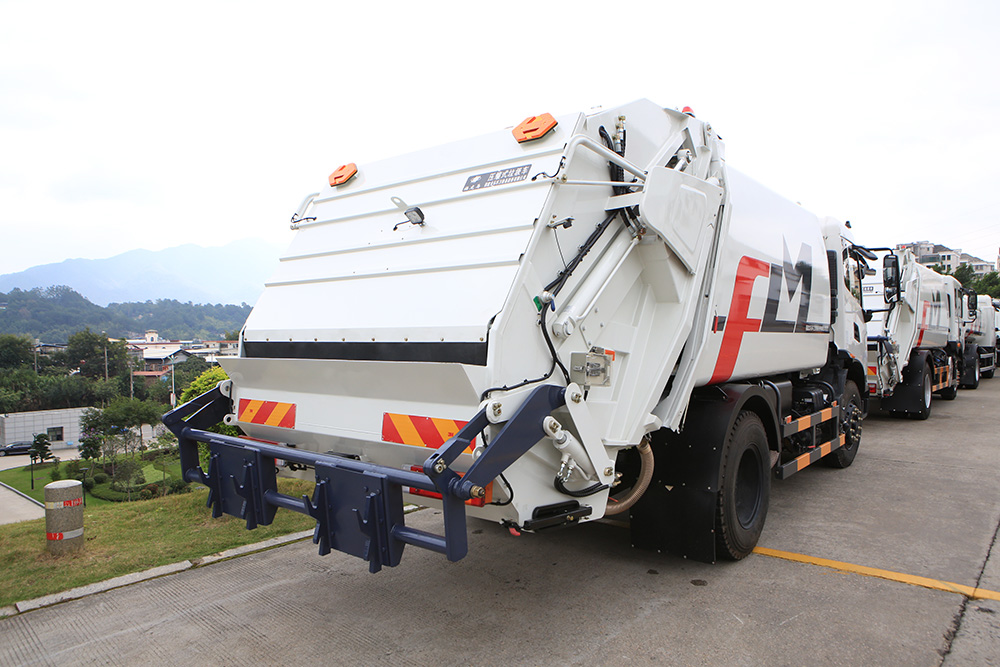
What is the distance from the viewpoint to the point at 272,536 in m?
4.97

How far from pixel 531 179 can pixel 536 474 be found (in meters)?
1.50

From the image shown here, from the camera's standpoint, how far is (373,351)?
129 inches

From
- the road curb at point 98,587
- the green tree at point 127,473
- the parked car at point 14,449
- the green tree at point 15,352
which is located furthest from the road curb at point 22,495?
the green tree at point 15,352

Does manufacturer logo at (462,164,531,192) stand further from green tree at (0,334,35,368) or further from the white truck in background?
green tree at (0,334,35,368)

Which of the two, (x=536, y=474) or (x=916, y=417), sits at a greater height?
(x=536, y=474)

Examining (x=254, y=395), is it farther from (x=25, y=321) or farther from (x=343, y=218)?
(x=25, y=321)

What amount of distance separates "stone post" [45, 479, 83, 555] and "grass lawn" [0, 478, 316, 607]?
0.27ft

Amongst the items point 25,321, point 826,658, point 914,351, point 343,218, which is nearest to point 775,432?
point 826,658

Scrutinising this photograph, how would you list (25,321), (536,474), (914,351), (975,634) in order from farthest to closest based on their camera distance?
(25,321) < (914,351) < (975,634) < (536,474)

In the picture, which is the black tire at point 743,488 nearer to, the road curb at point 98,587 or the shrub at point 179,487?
the road curb at point 98,587

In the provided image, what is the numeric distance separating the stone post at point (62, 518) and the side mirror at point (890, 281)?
10239 millimetres

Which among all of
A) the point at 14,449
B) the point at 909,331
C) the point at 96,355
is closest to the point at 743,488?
the point at 909,331

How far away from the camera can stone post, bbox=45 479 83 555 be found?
4.42m

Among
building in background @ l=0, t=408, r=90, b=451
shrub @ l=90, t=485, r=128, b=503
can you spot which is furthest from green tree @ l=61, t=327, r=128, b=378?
shrub @ l=90, t=485, r=128, b=503
